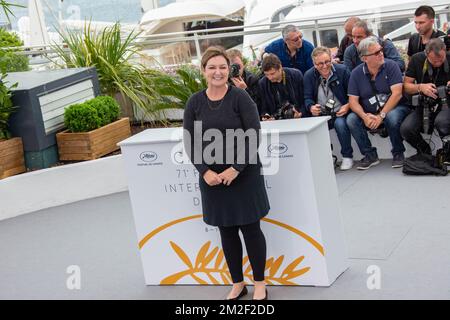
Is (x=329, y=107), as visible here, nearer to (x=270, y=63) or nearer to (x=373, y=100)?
(x=373, y=100)

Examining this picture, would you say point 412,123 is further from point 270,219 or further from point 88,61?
point 88,61

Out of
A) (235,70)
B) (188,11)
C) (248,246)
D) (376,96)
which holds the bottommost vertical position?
(248,246)

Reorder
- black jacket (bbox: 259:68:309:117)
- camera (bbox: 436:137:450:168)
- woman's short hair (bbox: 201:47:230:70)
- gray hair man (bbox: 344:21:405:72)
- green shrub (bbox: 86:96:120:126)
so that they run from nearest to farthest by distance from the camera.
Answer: woman's short hair (bbox: 201:47:230:70), camera (bbox: 436:137:450:168), black jacket (bbox: 259:68:309:117), gray hair man (bbox: 344:21:405:72), green shrub (bbox: 86:96:120:126)

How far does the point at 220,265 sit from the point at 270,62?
10.7 ft

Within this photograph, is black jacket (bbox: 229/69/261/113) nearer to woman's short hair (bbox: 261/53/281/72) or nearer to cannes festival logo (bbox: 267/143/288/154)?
woman's short hair (bbox: 261/53/281/72)

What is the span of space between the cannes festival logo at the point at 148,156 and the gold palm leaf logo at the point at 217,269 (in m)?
0.60

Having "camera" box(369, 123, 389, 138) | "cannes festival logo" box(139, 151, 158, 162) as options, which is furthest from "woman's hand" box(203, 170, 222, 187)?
"camera" box(369, 123, 389, 138)

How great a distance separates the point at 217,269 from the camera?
19.8 ft

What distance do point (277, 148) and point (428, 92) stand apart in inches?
125

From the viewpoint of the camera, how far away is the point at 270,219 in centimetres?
585

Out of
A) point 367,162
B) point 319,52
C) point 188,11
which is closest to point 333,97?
point 319,52

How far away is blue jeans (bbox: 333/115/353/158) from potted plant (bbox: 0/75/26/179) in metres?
3.36

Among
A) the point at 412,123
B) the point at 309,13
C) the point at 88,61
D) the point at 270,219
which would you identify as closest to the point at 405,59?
the point at 412,123

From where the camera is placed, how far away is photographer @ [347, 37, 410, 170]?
344 inches
